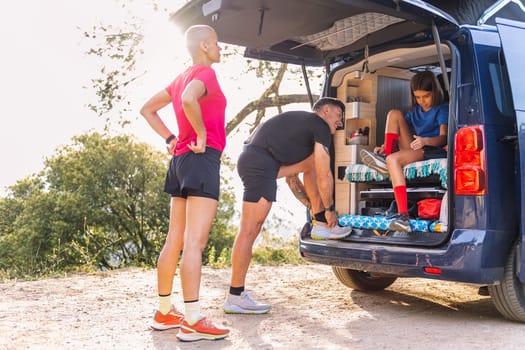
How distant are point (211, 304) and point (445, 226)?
200 centimetres

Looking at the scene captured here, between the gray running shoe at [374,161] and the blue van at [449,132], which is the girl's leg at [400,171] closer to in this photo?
the blue van at [449,132]

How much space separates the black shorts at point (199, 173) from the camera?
13.5 feet

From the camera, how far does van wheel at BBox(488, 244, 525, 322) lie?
4383 millimetres

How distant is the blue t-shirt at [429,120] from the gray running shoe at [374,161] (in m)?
0.40

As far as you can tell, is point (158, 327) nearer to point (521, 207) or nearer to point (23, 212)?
point (521, 207)

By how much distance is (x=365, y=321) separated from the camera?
15.6ft

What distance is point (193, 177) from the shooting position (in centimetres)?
411

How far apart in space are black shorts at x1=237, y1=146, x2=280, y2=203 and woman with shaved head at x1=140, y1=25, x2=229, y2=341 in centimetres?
74

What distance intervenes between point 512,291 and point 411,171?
109 cm

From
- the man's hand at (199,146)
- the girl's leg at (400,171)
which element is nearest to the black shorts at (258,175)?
the girl's leg at (400,171)

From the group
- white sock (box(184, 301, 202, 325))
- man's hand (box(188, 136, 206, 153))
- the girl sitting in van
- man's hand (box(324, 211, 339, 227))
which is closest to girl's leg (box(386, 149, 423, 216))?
the girl sitting in van

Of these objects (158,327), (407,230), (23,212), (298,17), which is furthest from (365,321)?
(23,212)

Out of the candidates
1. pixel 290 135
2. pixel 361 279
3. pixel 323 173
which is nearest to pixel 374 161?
pixel 323 173

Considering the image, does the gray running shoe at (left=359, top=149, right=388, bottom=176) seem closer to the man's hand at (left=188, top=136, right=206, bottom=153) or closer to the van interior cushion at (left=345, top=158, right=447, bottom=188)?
the van interior cushion at (left=345, top=158, right=447, bottom=188)
